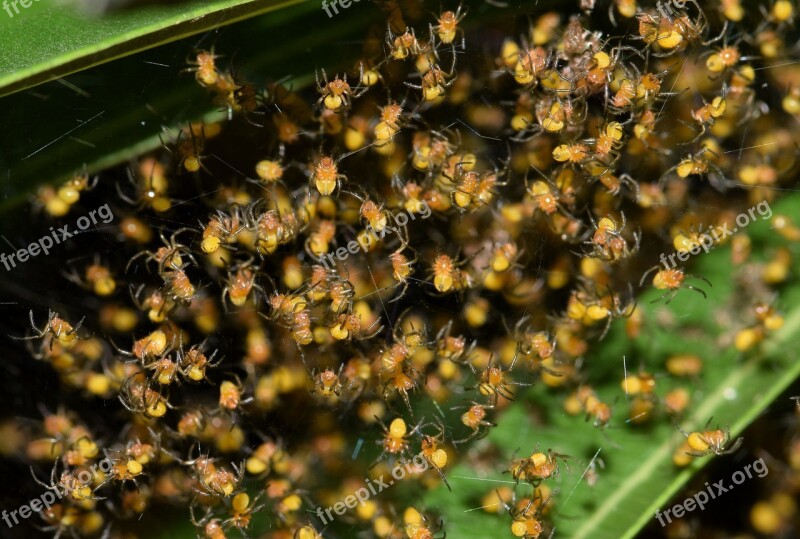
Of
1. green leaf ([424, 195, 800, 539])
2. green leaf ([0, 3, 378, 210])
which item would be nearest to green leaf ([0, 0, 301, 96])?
green leaf ([0, 3, 378, 210])

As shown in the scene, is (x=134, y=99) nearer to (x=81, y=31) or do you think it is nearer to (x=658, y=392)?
(x=81, y=31)

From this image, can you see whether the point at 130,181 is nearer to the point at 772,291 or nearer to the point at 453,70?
the point at 453,70

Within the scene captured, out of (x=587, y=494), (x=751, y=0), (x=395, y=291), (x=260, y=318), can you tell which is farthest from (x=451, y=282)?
(x=751, y=0)

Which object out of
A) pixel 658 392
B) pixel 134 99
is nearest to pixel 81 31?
pixel 134 99

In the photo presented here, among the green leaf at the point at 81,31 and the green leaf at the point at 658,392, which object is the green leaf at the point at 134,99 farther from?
the green leaf at the point at 658,392

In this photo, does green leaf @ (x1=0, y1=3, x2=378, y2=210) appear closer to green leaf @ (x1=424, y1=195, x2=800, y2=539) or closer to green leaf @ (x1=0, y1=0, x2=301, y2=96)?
green leaf @ (x1=0, y1=0, x2=301, y2=96)

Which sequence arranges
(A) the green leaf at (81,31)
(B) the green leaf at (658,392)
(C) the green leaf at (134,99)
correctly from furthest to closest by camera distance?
(B) the green leaf at (658,392)
(C) the green leaf at (134,99)
(A) the green leaf at (81,31)

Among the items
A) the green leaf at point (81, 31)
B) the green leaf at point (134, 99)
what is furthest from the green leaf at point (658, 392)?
the green leaf at point (81, 31)
